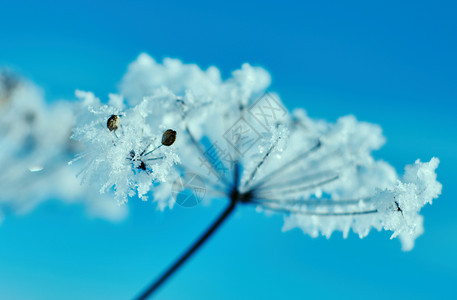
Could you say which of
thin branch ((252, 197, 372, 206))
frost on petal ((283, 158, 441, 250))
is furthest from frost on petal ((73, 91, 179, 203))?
frost on petal ((283, 158, 441, 250))

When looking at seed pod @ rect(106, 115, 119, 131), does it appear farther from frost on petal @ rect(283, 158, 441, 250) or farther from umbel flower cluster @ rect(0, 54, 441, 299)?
frost on petal @ rect(283, 158, 441, 250)

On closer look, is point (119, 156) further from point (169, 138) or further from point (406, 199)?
point (406, 199)

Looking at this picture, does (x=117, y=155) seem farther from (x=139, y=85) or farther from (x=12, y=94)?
(x=12, y=94)

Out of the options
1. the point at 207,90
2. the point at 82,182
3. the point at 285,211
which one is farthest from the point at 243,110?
the point at 82,182

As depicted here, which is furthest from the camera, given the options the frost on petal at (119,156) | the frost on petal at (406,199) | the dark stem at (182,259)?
the frost on petal at (406,199)

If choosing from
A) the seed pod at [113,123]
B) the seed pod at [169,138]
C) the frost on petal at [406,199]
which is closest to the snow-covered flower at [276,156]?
the frost on petal at [406,199]

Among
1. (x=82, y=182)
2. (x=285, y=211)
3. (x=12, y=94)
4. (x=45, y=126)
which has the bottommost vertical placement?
(x=82, y=182)

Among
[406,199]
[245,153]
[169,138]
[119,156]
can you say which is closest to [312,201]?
[245,153]

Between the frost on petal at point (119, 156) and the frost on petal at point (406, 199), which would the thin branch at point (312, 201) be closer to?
the frost on petal at point (406, 199)
